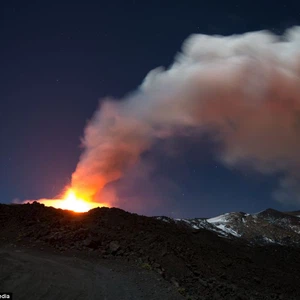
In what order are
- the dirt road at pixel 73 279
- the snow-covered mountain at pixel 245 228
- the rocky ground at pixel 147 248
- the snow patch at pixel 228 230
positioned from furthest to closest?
the snow patch at pixel 228 230 → the snow-covered mountain at pixel 245 228 → the rocky ground at pixel 147 248 → the dirt road at pixel 73 279

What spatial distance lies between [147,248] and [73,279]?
8116 millimetres

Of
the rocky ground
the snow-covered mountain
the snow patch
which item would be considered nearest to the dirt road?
the rocky ground

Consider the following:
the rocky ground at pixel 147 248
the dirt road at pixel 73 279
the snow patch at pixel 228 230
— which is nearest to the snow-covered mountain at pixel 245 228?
the snow patch at pixel 228 230

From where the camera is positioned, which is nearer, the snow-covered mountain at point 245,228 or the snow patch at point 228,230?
the snow-covered mountain at point 245,228

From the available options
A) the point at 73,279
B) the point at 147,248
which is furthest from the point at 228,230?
the point at 73,279

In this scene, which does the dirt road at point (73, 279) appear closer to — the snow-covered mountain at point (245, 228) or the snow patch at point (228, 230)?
the snow-covered mountain at point (245, 228)

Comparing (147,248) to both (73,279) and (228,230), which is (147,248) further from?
(228,230)

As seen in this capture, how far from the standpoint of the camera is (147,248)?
21531 millimetres

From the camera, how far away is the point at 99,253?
19.7 meters

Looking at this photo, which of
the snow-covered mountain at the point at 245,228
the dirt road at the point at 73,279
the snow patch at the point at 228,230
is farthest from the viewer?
the snow patch at the point at 228,230

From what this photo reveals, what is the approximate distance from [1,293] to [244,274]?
19868 millimetres

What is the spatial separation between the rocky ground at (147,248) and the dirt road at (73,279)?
0.92m

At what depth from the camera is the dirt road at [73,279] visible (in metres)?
12.2

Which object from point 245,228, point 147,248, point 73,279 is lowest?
point 73,279
